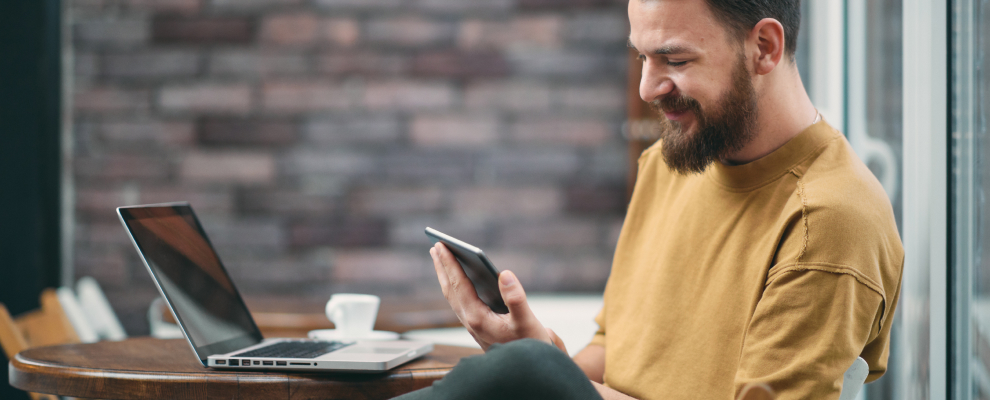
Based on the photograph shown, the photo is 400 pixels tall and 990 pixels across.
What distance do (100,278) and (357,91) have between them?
50.4 inches

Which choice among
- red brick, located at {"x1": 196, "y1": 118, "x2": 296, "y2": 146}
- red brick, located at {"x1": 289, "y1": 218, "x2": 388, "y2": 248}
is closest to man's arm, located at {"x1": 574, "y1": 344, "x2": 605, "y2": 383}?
red brick, located at {"x1": 289, "y1": 218, "x2": 388, "y2": 248}

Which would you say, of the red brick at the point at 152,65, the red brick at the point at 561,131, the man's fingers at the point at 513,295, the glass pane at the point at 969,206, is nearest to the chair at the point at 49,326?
the red brick at the point at 152,65

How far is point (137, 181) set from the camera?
9.50 ft

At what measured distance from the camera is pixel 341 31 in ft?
9.35

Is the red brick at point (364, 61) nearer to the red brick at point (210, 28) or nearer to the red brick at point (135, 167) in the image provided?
the red brick at point (210, 28)

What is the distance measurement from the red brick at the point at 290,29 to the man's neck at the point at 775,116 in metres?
2.15

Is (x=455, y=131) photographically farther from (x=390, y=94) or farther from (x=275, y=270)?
(x=275, y=270)

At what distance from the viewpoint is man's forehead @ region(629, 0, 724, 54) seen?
3.39 ft

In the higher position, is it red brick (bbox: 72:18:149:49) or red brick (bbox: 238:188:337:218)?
red brick (bbox: 72:18:149:49)

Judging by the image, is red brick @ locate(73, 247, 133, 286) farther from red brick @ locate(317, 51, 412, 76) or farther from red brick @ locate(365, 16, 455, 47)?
red brick @ locate(365, 16, 455, 47)

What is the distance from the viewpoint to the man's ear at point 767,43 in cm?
103

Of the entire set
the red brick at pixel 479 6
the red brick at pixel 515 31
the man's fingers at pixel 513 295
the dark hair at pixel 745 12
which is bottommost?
the man's fingers at pixel 513 295

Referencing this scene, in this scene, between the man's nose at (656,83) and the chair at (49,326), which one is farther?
the chair at (49,326)

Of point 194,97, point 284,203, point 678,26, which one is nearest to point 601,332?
point 678,26
